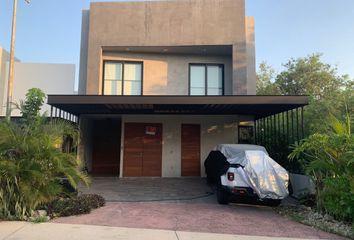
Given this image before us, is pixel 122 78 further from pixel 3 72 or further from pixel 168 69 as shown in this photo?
pixel 3 72

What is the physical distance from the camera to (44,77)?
2130 centimetres

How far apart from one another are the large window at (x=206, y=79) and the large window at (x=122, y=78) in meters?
2.71

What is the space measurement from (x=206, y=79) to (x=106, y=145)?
7300mm

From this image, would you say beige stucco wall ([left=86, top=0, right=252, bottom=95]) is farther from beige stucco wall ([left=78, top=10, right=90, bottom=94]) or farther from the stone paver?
the stone paver

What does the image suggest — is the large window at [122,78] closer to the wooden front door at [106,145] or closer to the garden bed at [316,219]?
the wooden front door at [106,145]

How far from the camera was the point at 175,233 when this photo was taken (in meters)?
5.94

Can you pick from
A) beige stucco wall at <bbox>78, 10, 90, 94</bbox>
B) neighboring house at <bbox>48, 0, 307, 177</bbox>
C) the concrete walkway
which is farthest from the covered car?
beige stucco wall at <bbox>78, 10, 90, 94</bbox>

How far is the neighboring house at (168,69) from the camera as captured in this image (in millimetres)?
14211

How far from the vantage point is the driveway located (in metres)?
6.40

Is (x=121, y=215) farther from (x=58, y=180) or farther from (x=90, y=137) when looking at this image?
(x=90, y=137)

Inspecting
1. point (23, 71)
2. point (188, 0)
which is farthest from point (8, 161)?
point (23, 71)

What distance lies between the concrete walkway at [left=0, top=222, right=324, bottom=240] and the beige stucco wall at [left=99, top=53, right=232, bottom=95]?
9.36m

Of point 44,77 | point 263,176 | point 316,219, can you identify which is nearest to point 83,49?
point 44,77

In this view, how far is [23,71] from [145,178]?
1360 cm
